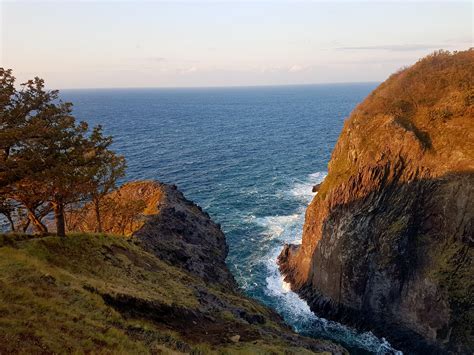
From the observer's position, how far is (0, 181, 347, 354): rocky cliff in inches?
796

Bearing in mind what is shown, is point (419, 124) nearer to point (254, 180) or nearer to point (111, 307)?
point (111, 307)

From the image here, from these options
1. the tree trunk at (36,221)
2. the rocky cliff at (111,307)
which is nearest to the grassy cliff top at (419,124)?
the rocky cliff at (111,307)

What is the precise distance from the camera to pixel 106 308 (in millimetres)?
25266

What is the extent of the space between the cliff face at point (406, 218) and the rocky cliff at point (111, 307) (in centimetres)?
1245

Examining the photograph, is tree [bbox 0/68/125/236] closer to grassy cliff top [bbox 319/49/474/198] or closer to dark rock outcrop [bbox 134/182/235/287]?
dark rock outcrop [bbox 134/182/235/287]

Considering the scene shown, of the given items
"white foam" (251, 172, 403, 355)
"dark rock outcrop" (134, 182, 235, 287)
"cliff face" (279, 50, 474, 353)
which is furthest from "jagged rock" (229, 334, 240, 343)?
"cliff face" (279, 50, 474, 353)

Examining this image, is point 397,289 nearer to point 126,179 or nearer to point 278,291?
point 278,291

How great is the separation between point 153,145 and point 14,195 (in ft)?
386

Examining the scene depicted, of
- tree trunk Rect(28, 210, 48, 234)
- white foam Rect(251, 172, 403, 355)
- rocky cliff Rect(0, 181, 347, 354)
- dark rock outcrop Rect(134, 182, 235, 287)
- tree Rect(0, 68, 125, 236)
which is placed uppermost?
tree Rect(0, 68, 125, 236)

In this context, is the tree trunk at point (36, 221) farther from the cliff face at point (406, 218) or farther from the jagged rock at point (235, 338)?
the cliff face at point (406, 218)

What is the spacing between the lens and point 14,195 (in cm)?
3002

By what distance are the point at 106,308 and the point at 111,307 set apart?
0.78m

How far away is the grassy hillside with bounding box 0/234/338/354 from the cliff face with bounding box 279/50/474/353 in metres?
15.3

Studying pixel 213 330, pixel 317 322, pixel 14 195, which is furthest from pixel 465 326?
pixel 14 195
